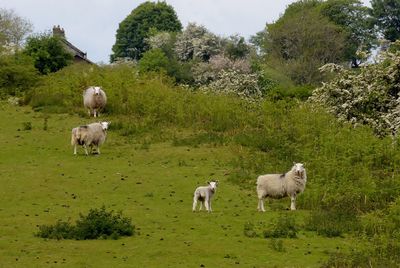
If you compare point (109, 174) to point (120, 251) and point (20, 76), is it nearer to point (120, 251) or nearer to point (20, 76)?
point (120, 251)

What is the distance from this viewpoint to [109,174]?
92.2 feet

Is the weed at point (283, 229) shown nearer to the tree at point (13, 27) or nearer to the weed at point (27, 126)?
the weed at point (27, 126)

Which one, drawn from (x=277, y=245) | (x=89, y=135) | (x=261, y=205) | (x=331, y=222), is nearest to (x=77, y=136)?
(x=89, y=135)

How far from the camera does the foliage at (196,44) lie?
8136 cm

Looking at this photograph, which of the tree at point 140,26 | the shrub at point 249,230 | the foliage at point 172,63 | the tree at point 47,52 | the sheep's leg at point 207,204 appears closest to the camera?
the shrub at point 249,230

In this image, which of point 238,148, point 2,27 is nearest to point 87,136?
point 238,148

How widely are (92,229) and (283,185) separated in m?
6.72

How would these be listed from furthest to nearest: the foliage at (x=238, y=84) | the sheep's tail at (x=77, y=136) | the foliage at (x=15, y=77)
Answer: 1. the foliage at (x=238, y=84)
2. the foliage at (x=15, y=77)
3. the sheep's tail at (x=77, y=136)

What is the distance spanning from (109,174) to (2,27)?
7095 centimetres

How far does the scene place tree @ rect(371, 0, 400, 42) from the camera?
333 ft

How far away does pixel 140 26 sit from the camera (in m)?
116

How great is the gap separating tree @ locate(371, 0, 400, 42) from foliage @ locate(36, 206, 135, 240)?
86.6 m

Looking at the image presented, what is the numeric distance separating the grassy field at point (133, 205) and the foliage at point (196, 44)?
43656mm

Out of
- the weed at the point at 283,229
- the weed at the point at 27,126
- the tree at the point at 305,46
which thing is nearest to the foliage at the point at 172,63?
the tree at the point at 305,46
